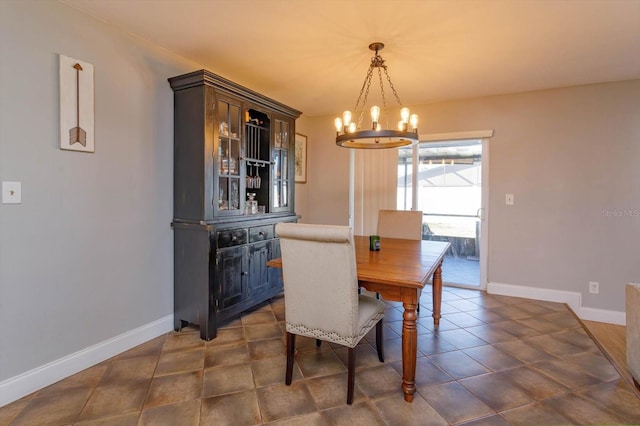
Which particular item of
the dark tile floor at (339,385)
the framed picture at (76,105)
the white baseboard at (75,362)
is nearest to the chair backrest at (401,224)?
the dark tile floor at (339,385)

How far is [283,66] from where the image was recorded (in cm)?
298

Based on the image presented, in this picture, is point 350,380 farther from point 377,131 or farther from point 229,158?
point 229,158

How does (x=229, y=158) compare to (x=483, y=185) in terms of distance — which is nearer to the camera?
(x=229, y=158)

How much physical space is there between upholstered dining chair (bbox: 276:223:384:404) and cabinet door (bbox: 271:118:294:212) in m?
1.57

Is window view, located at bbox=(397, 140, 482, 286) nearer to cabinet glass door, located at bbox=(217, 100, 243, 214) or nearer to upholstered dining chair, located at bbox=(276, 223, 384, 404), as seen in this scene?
cabinet glass door, located at bbox=(217, 100, 243, 214)

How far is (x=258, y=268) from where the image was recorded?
10.2 feet

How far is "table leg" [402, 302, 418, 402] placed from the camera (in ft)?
6.00

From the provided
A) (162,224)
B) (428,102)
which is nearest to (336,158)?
(428,102)

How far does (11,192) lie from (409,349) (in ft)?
7.79

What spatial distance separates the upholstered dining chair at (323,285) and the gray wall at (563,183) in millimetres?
2691

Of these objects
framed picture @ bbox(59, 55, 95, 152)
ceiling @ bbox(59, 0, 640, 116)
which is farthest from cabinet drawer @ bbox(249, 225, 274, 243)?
ceiling @ bbox(59, 0, 640, 116)

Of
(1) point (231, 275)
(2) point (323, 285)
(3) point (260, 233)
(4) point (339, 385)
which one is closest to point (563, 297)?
(4) point (339, 385)

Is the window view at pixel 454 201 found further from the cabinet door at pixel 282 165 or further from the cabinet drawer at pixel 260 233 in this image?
the cabinet drawer at pixel 260 233

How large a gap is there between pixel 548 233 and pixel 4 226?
15.0ft
